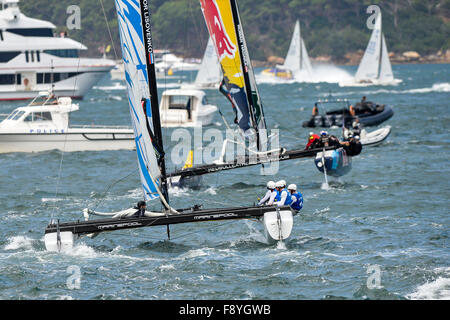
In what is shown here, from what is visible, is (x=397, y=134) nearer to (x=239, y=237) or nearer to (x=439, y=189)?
(x=439, y=189)

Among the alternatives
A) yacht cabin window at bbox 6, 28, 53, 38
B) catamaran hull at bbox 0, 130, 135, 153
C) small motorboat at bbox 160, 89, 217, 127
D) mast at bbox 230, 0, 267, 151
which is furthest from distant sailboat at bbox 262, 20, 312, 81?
mast at bbox 230, 0, 267, 151

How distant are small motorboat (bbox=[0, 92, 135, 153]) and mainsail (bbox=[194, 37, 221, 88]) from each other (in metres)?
38.7

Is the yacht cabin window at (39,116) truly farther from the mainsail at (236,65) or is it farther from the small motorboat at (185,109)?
the mainsail at (236,65)

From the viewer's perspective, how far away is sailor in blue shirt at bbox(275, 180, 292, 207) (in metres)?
17.9

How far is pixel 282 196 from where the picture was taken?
58.9ft

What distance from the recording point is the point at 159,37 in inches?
6747

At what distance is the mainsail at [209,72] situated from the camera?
74.1 m

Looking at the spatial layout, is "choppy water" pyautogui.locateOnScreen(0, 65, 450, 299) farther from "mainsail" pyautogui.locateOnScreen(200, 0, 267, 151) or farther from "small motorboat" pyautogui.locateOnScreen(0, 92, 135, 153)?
"mainsail" pyautogui.locateOnScreen(200, 0, 267, 151)

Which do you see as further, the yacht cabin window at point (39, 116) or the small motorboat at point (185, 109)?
the small motorboat at point (185, 109)

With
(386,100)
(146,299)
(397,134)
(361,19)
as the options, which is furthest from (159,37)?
(146,299)

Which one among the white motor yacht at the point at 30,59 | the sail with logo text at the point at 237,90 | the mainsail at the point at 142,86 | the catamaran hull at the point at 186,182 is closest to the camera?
the mainsail at the point at 142,86

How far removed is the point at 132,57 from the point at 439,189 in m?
12.1

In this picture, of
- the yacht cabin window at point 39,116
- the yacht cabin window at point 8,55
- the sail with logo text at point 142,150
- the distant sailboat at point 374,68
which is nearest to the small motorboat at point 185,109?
the yacht cabin window at point 39,116

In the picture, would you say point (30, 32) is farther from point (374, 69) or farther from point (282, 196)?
point (282, 196)
